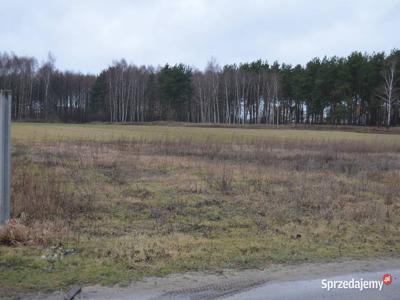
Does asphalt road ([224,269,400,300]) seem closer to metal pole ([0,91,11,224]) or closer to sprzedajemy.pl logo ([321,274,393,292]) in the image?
sprzedajemy.pl logo ([321,274,393,292])

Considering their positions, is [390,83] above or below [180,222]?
above

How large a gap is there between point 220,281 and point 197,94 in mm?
100384

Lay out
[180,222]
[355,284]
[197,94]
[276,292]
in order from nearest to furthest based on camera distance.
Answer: [276,292]
[355,284]
[180,222]
[197,94]

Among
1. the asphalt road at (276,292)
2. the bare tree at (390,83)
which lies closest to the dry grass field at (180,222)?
the asphalt road at (276,292)

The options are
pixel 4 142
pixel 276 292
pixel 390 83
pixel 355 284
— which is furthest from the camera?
pixel 390 83

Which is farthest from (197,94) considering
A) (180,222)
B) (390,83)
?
(180,222)

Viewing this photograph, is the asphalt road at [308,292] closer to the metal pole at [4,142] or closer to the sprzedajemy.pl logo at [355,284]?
the sprzedajemy.pl logo at [355,284]

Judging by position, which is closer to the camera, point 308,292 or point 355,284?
point 308,292

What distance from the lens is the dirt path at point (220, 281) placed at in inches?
201

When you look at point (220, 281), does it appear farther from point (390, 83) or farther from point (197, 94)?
point (197, 94)

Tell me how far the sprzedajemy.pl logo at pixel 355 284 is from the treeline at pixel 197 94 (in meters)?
85.9

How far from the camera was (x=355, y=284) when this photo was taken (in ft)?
18.4

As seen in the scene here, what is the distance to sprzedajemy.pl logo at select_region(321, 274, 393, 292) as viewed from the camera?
549 cm

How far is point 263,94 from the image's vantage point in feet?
344
